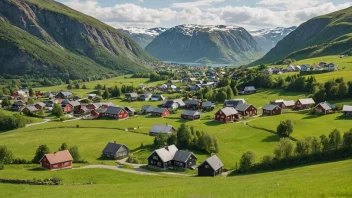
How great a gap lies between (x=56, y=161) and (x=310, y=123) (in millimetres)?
68236

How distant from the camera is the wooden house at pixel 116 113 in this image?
435 ft

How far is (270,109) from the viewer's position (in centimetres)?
11912

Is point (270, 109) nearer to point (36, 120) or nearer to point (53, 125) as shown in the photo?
point (53, 125)

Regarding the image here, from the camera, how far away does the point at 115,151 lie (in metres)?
79.9

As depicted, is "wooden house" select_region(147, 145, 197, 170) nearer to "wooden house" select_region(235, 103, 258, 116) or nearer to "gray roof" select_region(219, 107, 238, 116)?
"gray roof" select_region(219, 107, 238, 116)

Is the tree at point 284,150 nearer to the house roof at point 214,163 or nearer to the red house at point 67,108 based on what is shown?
the house roof at point 214,163

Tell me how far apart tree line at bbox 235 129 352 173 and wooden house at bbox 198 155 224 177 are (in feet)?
14.1

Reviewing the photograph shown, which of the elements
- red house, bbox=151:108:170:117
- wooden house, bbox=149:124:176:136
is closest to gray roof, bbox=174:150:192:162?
wooden house, bbox=149:124:176:136

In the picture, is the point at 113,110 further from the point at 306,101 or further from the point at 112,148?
the point at 306,101

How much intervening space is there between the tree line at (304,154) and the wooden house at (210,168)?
4.31 meters

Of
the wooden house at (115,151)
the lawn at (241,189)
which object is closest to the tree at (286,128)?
the wooden house at (115,151)

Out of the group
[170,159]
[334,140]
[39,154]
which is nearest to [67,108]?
[39,154]

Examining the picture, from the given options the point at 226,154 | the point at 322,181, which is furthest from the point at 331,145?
the point at 322,181

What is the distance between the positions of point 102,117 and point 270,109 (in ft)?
208
